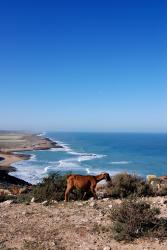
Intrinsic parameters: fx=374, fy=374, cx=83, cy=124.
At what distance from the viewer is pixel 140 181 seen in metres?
13.6

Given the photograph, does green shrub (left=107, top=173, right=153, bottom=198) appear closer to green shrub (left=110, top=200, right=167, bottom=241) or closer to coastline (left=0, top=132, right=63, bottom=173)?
green shrub (left=110, top=200, right=167, bottom=241)

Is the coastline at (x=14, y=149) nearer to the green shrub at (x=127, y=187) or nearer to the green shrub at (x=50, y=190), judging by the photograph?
the green shrub at (x=50, y=190)

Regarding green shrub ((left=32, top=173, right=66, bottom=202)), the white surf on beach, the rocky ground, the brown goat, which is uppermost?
the brown goat

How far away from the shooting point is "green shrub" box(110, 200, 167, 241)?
7.96 metres

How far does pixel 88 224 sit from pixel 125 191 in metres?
3.99

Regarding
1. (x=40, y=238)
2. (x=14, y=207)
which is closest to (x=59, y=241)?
(x=40, y=238)

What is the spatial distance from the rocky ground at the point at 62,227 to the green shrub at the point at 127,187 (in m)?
1.15

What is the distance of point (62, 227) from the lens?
8.88 meters

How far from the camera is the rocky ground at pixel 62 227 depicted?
25.3 feet

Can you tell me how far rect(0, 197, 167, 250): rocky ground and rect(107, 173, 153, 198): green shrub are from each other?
115 centimetres

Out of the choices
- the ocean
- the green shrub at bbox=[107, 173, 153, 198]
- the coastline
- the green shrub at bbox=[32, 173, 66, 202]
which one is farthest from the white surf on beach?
the green shrub at bbox=[107, 173, 153, 198]

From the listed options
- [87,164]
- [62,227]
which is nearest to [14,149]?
[87,164]

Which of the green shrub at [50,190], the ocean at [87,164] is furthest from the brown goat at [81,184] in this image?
the ocean at [87,164]

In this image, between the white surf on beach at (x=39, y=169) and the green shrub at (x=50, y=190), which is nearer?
the green shrub at (x=50, y=190)
